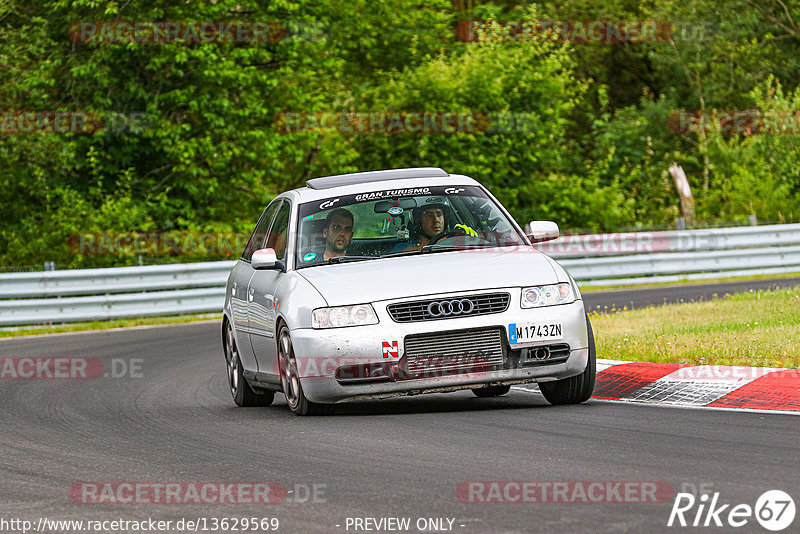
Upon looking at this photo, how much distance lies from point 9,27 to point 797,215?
57.2 feet

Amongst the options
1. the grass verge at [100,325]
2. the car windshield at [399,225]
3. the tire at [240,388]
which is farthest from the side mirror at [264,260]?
the grass verge at [100,325]

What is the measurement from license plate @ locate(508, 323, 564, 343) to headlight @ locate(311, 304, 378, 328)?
34.6 inches

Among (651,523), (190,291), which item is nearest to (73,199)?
(190,291)

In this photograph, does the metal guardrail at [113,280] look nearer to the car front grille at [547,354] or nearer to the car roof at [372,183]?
the car roof at [372,183]

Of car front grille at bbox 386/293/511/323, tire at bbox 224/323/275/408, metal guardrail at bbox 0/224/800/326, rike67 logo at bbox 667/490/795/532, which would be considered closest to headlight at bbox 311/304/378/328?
car front grille at bbox 386/293/511/323

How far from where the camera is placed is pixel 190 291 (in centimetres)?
2273

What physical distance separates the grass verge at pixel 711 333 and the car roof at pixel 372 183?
223 cm

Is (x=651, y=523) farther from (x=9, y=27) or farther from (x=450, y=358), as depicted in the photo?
(x=9, y=27)

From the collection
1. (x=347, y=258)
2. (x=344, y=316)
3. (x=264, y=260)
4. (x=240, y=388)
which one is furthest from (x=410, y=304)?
(x=240, y=388)

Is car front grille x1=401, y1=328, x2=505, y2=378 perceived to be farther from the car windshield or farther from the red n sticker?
the car windshield

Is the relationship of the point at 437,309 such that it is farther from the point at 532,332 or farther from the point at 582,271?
the point at 582,271

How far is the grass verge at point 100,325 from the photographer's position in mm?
21281

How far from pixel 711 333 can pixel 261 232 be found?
4.17 m

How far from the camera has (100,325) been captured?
21.8 meters
